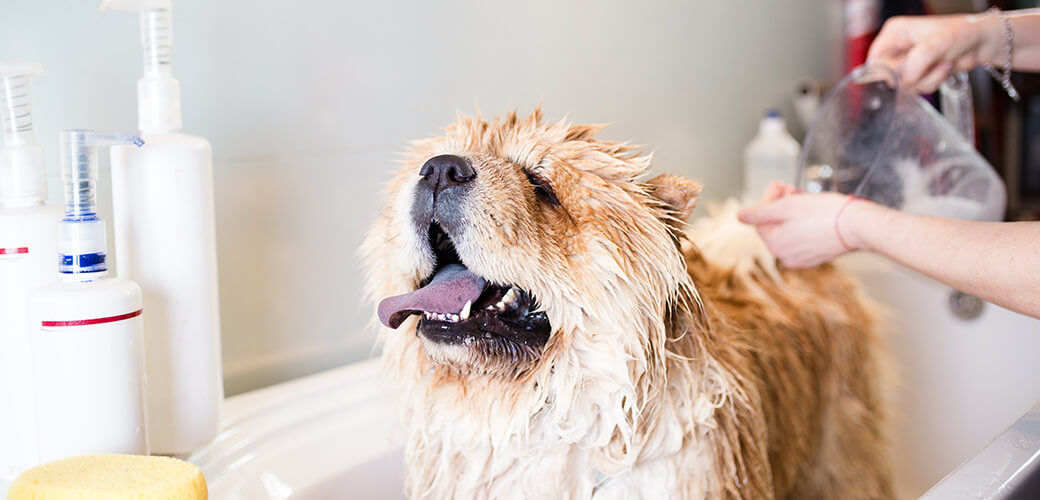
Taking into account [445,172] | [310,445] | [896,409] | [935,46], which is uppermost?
[935,46]

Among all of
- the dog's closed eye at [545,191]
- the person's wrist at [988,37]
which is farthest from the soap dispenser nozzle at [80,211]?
the person's wrist at [988,37]

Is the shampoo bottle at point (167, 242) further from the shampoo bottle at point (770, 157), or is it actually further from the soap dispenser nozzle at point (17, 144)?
the shampoo bottle at point (770, 157)

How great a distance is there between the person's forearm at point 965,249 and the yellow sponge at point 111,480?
0.79 m

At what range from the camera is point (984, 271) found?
2.74 ft

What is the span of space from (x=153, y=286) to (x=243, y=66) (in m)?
0.38

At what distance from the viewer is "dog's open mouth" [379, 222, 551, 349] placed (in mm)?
731

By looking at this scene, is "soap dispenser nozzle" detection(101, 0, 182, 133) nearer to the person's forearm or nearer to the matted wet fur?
the matted wet fur

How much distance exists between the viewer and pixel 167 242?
0.79m

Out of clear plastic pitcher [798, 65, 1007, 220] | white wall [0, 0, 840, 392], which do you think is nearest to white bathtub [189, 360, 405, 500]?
white wall [0, 0, 840, 392]

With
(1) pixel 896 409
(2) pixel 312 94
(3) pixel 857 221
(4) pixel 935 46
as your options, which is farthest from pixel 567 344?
(1) pixel 896 409

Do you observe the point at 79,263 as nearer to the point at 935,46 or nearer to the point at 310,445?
the point at 310,445

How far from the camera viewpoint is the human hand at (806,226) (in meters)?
1.02

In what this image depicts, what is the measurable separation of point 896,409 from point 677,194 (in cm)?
108

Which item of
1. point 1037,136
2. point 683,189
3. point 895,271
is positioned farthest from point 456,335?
point 1037,136
